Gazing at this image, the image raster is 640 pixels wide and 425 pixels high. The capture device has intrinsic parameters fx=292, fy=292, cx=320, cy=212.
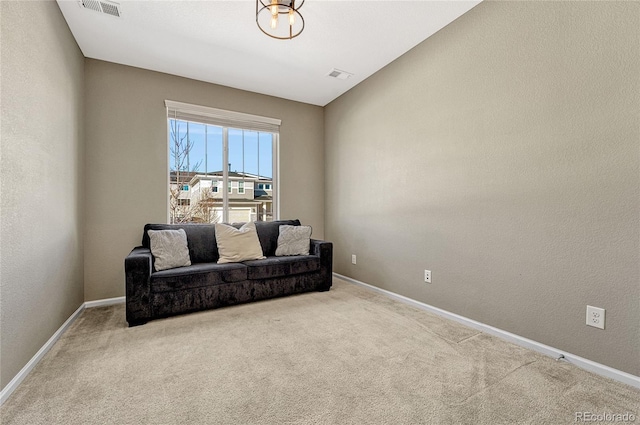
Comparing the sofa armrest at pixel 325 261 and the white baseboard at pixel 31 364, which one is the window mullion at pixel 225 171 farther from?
the white baseboard at pixel 31 364

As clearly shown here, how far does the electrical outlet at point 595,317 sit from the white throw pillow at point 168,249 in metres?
3.28

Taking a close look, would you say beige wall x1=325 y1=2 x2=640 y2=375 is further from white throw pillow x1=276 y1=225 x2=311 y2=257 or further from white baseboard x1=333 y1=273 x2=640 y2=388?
white throw pillow x1=276 y1=225 x2=311 y2=257

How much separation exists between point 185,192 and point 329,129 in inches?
90.0

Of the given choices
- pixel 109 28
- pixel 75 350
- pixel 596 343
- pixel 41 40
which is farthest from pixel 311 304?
pixel 109 28

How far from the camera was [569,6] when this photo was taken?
1890 mm

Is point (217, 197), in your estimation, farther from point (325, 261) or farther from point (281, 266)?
point (325, 261)

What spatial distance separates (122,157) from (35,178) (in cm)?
148

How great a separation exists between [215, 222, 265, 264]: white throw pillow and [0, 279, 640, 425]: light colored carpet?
82 cm

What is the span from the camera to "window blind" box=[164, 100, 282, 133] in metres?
3.60

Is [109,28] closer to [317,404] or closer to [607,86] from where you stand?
[317,404]

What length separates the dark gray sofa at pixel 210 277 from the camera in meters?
2.56

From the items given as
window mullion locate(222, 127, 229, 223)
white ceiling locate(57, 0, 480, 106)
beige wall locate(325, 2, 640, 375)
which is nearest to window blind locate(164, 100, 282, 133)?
window mullion locate(222, 127, 229, 223)

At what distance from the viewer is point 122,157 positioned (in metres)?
3.31

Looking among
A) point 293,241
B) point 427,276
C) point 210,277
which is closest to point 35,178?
point 210,277
